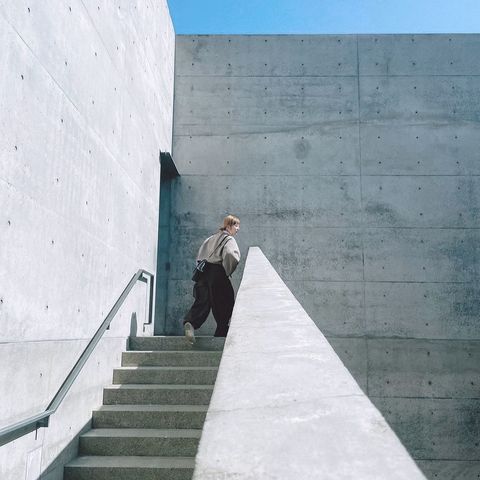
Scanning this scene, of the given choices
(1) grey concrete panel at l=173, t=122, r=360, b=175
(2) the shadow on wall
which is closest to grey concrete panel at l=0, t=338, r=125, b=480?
(2) the shadow on wall

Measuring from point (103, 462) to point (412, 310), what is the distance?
15.2 feet

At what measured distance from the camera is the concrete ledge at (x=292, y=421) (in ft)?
3.51

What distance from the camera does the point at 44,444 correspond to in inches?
103

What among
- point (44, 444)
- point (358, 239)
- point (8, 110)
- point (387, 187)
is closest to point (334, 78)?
point (387, 187)

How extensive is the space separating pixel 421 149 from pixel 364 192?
1035 millimetres

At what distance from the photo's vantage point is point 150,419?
11.2 ft

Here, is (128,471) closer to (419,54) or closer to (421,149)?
(421,149)

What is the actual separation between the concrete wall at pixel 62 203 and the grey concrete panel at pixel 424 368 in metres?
3.21

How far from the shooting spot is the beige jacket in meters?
4.75

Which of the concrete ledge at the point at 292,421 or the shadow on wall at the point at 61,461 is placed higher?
the concrete ledge at the point at 292,421

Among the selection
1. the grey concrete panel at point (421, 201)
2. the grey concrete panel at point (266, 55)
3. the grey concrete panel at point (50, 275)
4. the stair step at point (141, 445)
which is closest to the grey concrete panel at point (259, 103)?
the grey concrete panel at point (266, 55)

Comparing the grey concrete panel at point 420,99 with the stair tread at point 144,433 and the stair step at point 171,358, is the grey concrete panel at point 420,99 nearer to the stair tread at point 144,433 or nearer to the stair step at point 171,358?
the stair step at point 171,358

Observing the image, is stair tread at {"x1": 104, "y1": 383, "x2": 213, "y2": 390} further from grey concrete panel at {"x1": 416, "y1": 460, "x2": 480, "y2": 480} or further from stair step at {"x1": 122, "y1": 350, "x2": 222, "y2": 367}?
grey concrete panel at {"x1": 416, "y1": 460, "x2": 480, "y2": 480}

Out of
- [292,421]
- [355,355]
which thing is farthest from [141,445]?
[355,355]
